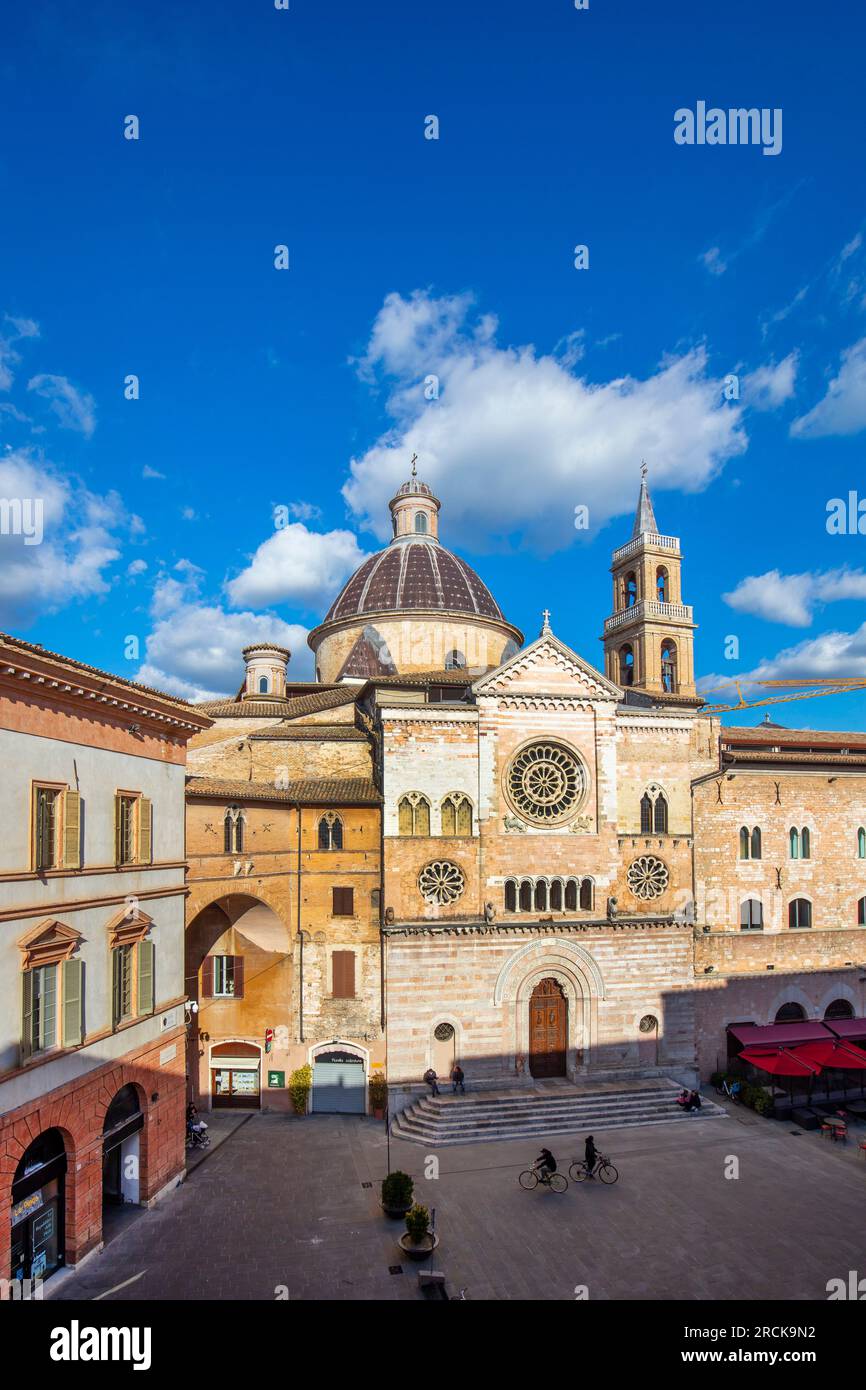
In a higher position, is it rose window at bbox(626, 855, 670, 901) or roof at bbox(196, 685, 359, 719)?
roof at bbox(196, 685, 359, 719)

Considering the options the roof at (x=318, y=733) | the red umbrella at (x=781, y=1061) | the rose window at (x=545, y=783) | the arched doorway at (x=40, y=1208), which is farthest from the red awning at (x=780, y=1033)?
the arched doorway at (x=40, y=1208)

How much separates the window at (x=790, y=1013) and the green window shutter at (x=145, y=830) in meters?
26.9

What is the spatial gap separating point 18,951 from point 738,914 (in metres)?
27.9

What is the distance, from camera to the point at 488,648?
148ft

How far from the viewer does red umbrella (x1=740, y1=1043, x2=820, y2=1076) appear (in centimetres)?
3012

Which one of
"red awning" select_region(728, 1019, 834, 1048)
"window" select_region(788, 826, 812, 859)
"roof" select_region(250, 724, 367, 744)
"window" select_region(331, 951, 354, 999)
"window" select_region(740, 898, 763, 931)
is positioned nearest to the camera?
"window" select_region(331, 951, 354, 999)

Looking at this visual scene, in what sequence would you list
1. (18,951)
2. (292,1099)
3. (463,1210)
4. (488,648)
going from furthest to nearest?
(488,648) < (292,1099) < (463,1210) < (18,951)

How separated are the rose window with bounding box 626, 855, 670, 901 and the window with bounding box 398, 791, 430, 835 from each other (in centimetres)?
863

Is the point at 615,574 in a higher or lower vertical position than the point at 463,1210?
higher

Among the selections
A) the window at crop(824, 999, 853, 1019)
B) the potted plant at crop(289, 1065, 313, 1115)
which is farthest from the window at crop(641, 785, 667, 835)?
the potted plant at crop(289, 1065, 313, 1115)

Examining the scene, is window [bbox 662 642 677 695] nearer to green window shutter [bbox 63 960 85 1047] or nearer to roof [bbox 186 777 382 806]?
roof [bbox 186 777 382 806]

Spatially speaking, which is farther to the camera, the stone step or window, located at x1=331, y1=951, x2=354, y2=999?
window, located at x1=331, y1=951, x2=354, y2=999

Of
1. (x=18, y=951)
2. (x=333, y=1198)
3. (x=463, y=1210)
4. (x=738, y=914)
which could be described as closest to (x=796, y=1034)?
(x=738, y=914)

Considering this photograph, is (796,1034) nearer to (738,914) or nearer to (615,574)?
(738,914)
